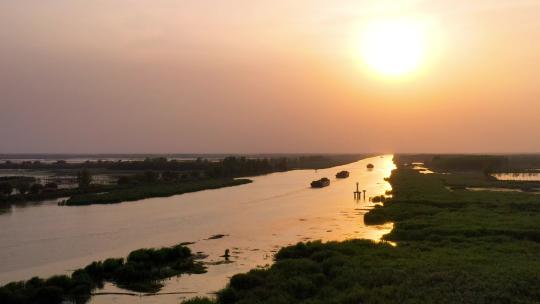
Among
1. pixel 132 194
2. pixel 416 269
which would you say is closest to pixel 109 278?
pixel 416 269

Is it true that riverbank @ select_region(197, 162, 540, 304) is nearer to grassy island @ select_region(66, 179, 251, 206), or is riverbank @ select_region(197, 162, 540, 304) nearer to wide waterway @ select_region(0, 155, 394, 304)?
wide waterway @ select_region(0, 155, 394, 304)

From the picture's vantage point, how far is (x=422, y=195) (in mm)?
51594

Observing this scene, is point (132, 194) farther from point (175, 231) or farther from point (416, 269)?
point (416, 269)

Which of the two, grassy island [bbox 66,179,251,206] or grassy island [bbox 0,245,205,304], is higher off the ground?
grassy island [bbox 66,179,251,206]

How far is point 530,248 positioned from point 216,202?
1434 inches

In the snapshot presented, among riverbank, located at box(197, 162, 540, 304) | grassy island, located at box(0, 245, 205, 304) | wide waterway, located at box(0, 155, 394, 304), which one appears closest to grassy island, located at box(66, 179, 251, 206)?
wide waterway, located at box(0, 155, 394, 304)

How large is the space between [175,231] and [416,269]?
66.1ft

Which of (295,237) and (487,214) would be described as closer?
(295,237)

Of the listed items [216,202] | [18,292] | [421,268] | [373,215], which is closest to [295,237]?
[373,215]

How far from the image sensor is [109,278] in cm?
2183

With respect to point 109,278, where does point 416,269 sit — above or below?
above

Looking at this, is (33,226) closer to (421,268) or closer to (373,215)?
(373,215)

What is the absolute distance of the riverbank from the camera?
654 inches

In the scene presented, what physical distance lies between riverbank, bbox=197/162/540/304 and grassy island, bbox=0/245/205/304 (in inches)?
173
